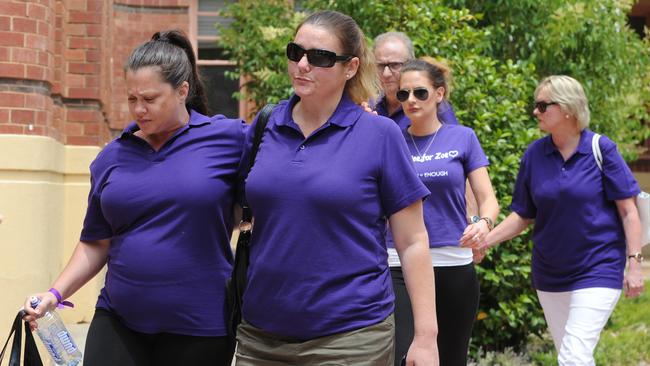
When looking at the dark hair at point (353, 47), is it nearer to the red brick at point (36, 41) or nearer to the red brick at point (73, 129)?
the red brick at point (36, 41)

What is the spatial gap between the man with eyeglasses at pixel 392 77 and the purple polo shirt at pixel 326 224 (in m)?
2.07

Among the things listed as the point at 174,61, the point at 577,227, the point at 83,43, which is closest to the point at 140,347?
the point at 174,61

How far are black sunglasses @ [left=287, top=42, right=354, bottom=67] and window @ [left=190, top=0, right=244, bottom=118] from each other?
32.4ft

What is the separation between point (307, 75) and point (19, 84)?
14.4 feet

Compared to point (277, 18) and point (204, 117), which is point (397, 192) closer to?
→ point (204, 117)

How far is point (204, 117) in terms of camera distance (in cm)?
414

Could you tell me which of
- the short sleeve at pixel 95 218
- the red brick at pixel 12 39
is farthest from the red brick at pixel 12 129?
the short sleeve at pixel 95 218

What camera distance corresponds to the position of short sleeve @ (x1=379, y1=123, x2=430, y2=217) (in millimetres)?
3551

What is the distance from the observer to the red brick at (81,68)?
902 cm

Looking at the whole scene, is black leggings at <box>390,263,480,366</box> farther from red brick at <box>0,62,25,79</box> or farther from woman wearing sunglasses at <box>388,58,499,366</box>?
red brick at <box>0,62,25,79</box>

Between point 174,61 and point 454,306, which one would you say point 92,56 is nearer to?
point 454,306

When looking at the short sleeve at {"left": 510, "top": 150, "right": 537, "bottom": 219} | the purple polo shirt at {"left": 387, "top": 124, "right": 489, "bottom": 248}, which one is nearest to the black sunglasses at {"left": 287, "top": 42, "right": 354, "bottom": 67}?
the purple polo shirt at {"left": 387, "top": 124, "right": 489, "bottom": 248}

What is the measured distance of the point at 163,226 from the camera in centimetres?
387

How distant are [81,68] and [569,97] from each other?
454cm
